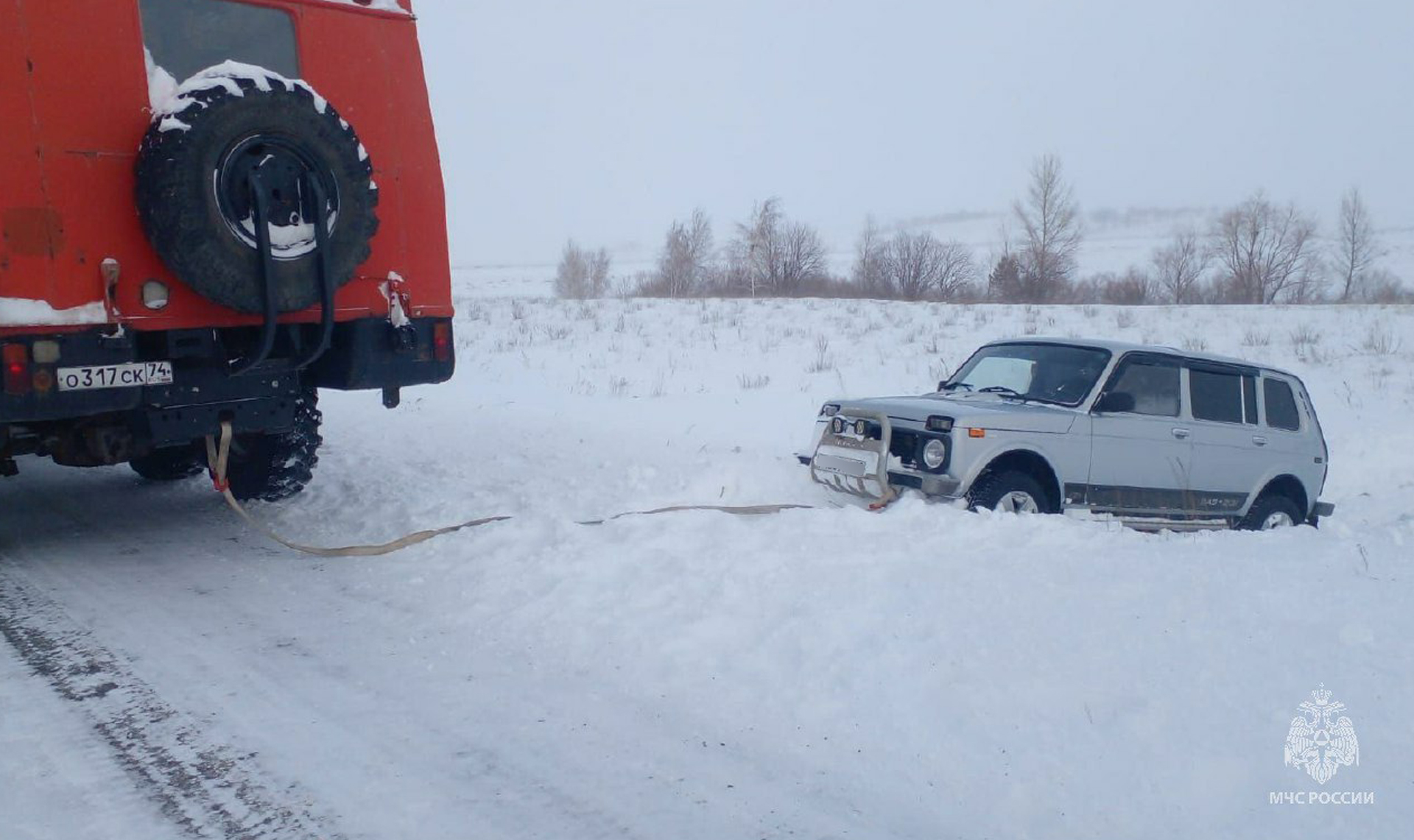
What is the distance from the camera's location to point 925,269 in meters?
42.7

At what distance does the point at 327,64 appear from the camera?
6285 millimetres

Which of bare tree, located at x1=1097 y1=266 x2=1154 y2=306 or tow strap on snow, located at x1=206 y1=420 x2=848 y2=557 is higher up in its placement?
bare tree, located at x1=1097 y1=266 x2=1154 y2=306

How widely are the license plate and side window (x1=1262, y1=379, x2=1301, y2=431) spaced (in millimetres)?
8254

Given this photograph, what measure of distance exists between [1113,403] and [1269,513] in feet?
7.48

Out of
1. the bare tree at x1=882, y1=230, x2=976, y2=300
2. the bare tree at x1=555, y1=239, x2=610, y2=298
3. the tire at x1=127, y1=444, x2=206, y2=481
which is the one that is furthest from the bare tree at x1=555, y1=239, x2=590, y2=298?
the tire at x1=127, y1=444, x2=206, y2=481

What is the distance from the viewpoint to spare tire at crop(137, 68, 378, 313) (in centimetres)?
523

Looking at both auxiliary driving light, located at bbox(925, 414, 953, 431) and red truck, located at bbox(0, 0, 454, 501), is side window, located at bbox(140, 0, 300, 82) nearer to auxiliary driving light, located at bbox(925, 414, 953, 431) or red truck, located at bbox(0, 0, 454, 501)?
red truck, located at bbox(0, 0, 454, 501)

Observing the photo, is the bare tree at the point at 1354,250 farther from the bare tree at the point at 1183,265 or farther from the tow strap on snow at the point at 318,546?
the tow strap on snow at the point at 318,546

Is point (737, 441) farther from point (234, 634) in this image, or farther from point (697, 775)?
point (697, 775)

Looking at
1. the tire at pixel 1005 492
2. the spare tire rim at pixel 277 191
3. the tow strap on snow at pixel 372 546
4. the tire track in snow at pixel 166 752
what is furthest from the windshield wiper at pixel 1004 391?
the tire track in snow at pixel 166 752

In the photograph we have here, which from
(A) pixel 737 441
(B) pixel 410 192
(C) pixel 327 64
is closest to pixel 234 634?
(B) pixel 410 192

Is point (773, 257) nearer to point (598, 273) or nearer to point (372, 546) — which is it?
point (598, 273)

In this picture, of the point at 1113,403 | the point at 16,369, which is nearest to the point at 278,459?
the point at 16,369

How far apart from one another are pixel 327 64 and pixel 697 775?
5.04 m
